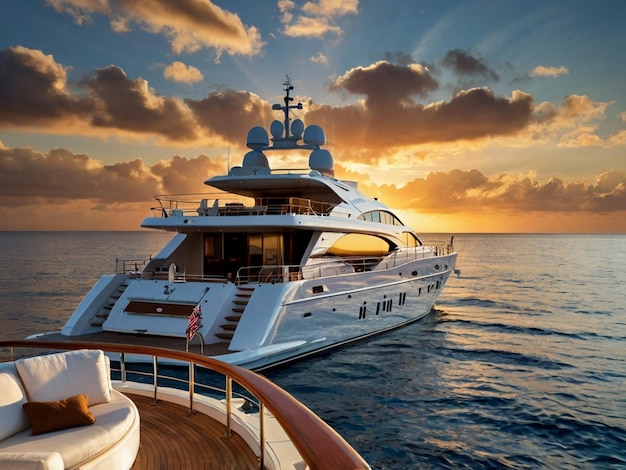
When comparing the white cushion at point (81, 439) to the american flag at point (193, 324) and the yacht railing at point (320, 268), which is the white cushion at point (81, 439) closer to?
the american flag at point (193, 324)

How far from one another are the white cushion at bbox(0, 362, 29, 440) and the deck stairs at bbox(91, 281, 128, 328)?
10.2 meters

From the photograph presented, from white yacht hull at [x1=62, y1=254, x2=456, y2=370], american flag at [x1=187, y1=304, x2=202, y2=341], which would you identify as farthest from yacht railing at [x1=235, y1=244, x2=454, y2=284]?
american flag at [x1=187, y1=304, x2=202, y2=341]

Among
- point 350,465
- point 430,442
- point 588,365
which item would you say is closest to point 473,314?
point 588,365

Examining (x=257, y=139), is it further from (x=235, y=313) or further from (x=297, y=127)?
(x=235, y=313)

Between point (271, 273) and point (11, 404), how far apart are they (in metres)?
10.0

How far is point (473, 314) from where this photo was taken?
26984 mm

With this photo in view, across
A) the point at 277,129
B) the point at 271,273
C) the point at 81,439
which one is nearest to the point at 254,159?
the point at 277,129

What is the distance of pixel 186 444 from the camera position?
4.84 m

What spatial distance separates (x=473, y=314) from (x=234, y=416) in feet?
79.0

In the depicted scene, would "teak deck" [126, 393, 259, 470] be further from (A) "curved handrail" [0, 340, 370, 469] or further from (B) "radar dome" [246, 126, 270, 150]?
(B) "radar dome" [246, 126, 270, 150]

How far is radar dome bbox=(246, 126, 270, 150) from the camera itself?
22.1 meters

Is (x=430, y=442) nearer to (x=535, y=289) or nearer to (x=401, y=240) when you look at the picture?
(x=401, y=240)

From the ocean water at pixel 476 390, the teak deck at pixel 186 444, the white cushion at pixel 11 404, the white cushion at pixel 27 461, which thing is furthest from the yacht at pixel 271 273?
the white cushion at pixel 27 461

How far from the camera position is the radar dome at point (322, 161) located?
70.3 feet
